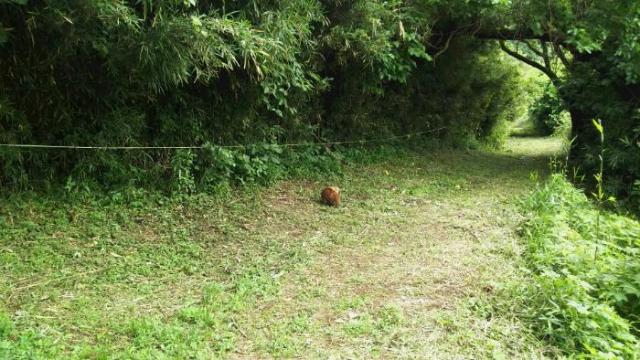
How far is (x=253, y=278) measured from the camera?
9.74ft

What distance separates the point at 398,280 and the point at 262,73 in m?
2.15

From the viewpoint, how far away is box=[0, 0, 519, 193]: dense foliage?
3.13 meters

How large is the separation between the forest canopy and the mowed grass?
559 millimetres

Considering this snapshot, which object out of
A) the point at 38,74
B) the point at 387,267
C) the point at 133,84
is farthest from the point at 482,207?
the point at 38,74

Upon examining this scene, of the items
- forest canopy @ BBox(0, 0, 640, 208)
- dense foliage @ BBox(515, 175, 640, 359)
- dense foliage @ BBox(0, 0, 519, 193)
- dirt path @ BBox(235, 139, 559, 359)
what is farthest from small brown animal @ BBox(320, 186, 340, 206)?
dense foliage @ BBox(515, 175, 640, 359)

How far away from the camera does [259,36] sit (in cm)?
359

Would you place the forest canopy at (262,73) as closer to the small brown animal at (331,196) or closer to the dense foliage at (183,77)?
the dense foliage at (183,77)

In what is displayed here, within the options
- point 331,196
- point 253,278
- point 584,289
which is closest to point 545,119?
point 331,196

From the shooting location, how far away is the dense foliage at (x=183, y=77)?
3131mm

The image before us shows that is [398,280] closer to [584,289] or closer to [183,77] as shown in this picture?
[584,289]

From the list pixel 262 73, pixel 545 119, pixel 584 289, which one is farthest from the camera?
pixel 545 119

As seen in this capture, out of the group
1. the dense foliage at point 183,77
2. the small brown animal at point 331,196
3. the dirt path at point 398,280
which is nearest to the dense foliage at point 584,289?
the dirt path at point 398,280

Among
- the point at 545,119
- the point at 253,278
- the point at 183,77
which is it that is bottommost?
the point at 253,278

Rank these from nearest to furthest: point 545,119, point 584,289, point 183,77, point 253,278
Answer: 1. point 584,289
2. point 253,278
3. point 183,77
4. point 545,119
